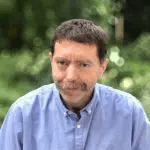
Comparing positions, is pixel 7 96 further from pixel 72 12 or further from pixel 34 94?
pixel 34 94

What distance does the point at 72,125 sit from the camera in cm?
155

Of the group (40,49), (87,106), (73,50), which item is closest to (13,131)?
(87,106)

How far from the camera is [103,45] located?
1.60 meters

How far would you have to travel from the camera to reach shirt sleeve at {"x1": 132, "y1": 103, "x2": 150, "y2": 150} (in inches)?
63.9

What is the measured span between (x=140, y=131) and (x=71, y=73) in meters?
0.54

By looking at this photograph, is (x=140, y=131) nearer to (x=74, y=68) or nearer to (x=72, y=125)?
(x=72, y=125)

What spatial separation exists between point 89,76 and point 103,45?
213 mm

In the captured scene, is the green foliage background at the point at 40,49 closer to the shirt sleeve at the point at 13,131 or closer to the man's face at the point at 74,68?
the shirt sleeve at the point at 13,131

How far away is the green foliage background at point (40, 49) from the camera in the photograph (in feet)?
16.3

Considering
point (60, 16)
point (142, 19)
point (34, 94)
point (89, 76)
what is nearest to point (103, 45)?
point (89, 76)

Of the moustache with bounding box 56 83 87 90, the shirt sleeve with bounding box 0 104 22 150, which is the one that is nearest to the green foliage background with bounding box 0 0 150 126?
the shirt sleeve with bounding box 0 104 22 150

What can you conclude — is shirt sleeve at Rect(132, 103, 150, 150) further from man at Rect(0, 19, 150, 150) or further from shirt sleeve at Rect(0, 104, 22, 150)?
shirt sleeve at Rect(0, 104, 22, 150)

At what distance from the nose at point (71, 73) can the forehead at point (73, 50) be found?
6 cm

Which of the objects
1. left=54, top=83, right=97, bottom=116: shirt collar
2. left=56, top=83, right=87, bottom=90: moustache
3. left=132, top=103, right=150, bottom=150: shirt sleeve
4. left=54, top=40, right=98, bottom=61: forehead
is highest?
left=54, top=40, right=98, bottom=61: forehead
